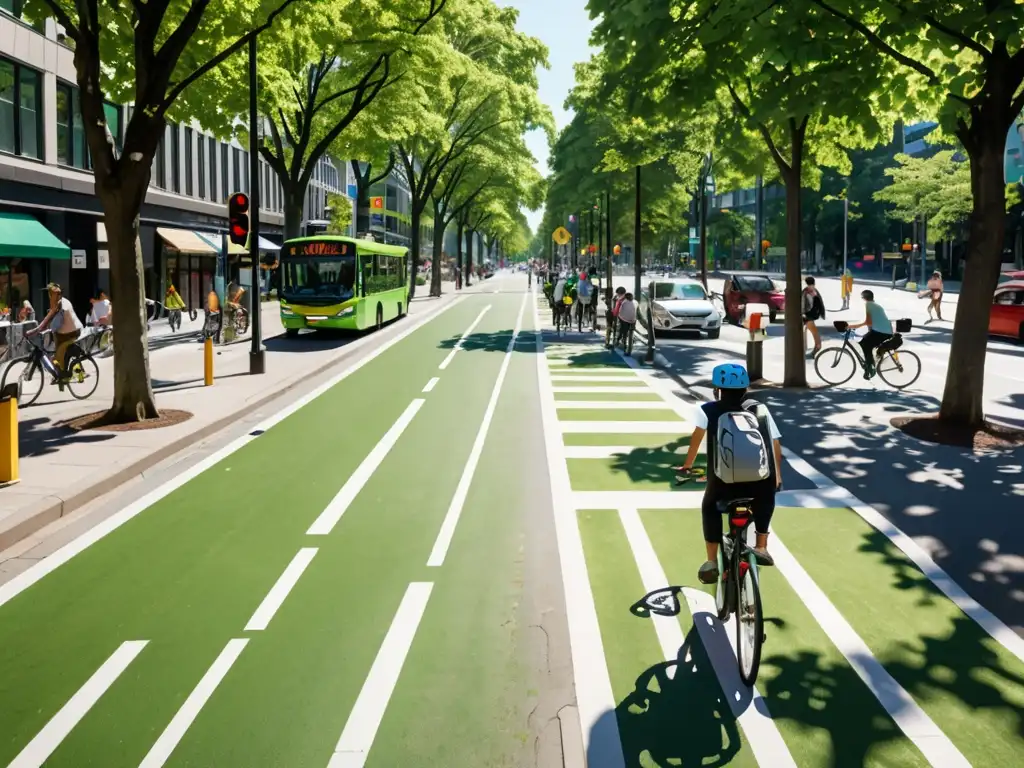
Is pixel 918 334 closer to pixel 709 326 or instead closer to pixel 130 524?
pixel 709 326

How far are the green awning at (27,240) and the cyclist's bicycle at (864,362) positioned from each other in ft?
60.3

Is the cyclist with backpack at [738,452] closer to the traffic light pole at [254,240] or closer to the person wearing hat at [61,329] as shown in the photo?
the person wearing hat at [61,329]

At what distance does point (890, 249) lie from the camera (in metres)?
96.0

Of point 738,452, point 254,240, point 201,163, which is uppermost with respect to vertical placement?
point 201,163

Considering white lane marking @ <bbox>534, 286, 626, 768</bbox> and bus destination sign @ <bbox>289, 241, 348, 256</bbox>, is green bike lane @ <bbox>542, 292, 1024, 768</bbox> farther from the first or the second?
bus destination sign @ <bbox>289, 241, 348, 256</bbox>

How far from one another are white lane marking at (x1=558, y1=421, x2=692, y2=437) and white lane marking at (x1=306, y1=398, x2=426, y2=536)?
2.33 m

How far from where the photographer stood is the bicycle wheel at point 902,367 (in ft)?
59.2

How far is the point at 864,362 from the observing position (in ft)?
59.8

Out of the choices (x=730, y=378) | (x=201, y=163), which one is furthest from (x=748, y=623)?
(x=201, y=163)

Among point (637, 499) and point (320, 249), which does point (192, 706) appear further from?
point (320, 249)

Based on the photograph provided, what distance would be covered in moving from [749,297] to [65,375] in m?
26.4

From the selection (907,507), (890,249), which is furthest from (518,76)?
(890,249)

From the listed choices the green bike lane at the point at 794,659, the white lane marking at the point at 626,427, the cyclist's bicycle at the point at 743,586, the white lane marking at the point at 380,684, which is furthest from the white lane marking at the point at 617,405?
the cyclist's bicycle at the point at 743,586

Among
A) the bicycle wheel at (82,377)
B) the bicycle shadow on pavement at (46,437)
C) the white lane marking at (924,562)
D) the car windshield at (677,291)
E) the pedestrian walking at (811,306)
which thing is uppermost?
the car windshield at (677,291)
